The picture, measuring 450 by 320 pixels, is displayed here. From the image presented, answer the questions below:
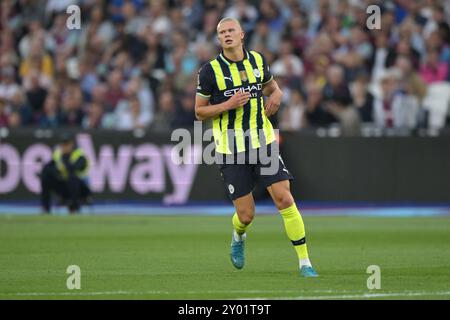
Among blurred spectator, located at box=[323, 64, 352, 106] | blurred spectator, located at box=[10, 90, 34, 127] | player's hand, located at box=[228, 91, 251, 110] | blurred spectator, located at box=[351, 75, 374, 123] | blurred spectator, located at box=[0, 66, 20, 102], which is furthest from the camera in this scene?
blurred spectator, located at box=[0, 66, 20, 102]

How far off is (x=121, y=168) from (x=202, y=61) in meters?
2.97

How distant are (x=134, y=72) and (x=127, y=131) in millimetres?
2271

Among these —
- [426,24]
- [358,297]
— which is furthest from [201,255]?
[426,24]

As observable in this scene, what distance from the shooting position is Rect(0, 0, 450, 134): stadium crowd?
899 inches

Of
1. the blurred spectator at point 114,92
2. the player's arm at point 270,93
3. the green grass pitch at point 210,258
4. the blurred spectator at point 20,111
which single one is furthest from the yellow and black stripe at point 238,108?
the blurred spectator at point 20,111

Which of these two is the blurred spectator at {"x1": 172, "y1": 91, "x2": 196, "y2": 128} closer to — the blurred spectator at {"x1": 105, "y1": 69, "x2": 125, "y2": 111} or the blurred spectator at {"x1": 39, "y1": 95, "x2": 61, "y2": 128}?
the blurred spectator at {"x1": 105, "y1": 69, "x2": 125, "y2": 111}

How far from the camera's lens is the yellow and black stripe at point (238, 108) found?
1149cm

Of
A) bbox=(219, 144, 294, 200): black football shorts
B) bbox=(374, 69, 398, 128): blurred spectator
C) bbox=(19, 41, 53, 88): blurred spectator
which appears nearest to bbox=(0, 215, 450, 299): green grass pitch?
bbox=(219, 144, 294, 200): black football shorts

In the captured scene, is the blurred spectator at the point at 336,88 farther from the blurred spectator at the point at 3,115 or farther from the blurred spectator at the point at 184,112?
the blurred spectator at the point at 3,115

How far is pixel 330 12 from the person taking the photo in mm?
24344

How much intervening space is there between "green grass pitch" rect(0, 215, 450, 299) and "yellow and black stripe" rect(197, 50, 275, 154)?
4.45 feet

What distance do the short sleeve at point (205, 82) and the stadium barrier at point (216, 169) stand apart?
1118 cm

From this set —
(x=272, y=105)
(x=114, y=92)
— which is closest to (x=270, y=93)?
(x=272, y=105)
